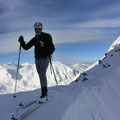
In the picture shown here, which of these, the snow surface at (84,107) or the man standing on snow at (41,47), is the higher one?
the man standing on snow at (41,47)

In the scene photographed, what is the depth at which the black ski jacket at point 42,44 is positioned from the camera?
321 inches

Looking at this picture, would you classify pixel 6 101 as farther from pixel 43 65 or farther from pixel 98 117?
pixel 98 117

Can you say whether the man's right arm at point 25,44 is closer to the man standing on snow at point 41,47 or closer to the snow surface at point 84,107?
the man standing on snow at point 41,47

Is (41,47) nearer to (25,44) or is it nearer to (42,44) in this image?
(42,44)

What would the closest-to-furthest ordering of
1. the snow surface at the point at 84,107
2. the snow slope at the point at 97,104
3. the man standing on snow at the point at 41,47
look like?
the snow surface at the point at 84,107 → the snow slope at the point at 97,104 → the man standing on snow at the point at 41,47

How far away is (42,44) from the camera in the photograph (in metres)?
8.17

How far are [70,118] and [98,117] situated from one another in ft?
3.36

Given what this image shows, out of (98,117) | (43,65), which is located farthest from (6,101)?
(98,117)

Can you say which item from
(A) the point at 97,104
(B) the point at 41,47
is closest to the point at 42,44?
(B) the point at 41,47

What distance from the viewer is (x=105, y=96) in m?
8.20

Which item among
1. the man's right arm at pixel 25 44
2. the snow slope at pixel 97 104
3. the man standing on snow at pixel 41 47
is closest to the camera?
the snow slope at pixel 97 104

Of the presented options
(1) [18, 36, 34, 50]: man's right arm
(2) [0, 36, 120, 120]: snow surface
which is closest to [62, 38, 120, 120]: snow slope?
(2) [0, 36, 120, 120]: snow surface

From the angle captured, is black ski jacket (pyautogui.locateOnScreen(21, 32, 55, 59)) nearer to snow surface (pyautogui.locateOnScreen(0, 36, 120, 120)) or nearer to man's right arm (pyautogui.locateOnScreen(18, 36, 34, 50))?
man's right arm (pyautogui.locateOnScreen(18, 36, 34, 50))

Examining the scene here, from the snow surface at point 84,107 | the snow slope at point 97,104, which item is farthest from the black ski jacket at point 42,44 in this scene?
the snow slope at point 97,104
